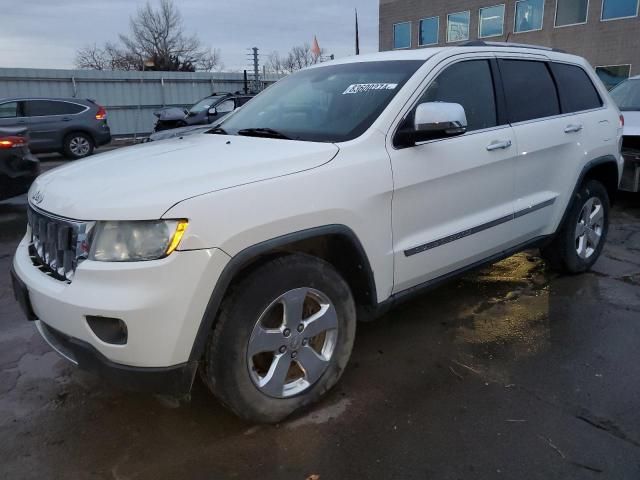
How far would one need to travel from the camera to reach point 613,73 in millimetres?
21844

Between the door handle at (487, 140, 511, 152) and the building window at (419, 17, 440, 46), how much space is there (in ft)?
88.0

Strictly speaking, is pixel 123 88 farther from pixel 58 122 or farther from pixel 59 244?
pixel 59 244

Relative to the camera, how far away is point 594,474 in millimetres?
2293

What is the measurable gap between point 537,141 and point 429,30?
88.8ft

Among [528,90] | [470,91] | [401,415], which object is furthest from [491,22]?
[401,415]

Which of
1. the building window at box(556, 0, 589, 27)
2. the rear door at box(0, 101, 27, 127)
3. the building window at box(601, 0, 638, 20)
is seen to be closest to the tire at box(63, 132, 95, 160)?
the rear door at box(0, 101, 27, 127)

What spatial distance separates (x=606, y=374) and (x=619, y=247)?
3.01 meters

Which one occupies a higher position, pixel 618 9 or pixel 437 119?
pixel 618 9

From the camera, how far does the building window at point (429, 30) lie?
27.9 meters

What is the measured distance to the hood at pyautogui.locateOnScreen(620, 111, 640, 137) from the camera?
6.80 metres

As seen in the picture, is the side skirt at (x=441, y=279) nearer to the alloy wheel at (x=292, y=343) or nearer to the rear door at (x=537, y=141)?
the rear door at (x=537, y=141)

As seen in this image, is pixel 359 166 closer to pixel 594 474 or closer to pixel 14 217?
pixel 594 474

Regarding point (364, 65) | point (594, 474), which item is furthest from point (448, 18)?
point (594, 474)

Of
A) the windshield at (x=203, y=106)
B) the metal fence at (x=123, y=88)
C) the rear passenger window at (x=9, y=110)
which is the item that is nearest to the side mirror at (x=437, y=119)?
the windshield at (x=203, y=106)
